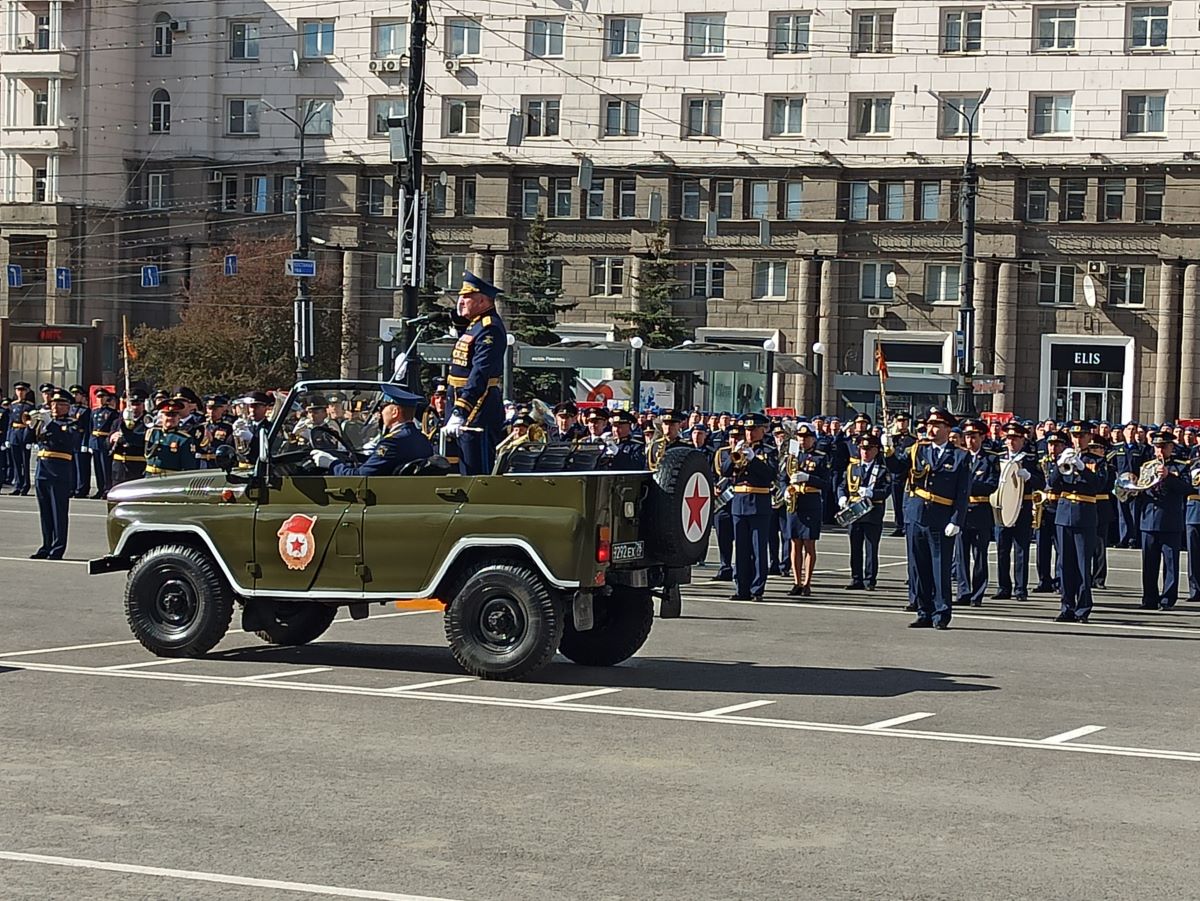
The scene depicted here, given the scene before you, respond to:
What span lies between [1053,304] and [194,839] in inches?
2271

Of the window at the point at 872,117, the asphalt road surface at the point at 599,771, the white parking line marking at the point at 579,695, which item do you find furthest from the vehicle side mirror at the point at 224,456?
the window at the point at 872,117

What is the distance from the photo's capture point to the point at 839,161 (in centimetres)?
6397

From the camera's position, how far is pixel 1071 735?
11234mm

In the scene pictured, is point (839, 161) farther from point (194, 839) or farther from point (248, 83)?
point (194, 839)

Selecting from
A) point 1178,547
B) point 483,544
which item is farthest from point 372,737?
point 1178,547

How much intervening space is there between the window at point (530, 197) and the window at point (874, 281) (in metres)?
11.7

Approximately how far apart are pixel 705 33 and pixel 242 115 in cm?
1748

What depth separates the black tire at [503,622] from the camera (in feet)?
41.7

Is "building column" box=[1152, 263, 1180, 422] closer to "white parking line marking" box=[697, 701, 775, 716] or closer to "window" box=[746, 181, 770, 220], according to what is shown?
"window" box=[746, 181, 770, 220]

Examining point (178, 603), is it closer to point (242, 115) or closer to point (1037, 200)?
point (1037, 200)

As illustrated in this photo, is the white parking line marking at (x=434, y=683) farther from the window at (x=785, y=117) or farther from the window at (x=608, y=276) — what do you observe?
the window at (x=608, y=276)

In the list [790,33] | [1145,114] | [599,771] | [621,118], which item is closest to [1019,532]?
[599,771]

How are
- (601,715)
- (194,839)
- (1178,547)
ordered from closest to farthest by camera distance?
(194,839)
(601,715)
(1178,547)

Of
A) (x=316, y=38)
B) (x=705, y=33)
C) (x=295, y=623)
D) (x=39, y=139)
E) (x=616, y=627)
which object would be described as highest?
(x=316, y=38)
